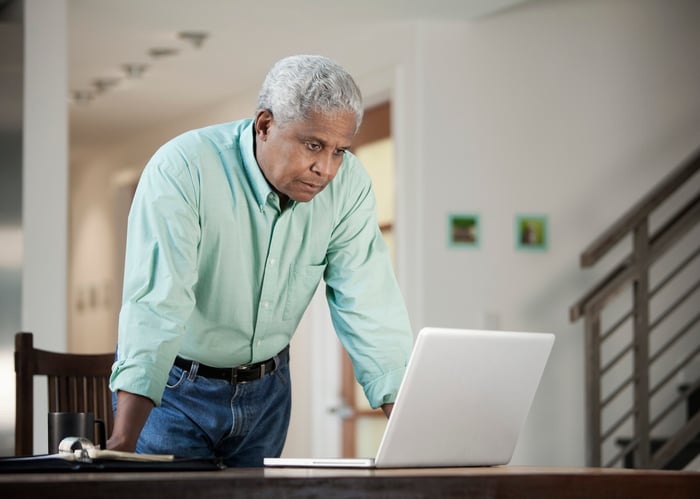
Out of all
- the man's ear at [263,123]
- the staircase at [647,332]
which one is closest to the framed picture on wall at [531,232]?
the staircase at [647,332]

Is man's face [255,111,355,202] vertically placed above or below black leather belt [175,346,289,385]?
above

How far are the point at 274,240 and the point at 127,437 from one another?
0.56m

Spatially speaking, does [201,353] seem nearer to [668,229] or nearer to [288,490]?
[288,490]

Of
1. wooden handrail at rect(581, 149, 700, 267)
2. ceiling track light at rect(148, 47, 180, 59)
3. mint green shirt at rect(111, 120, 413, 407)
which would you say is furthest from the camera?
ceiling track light at rect(148, 47, 180, 59)

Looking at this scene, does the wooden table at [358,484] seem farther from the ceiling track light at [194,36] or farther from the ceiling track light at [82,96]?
the ceiling track light at [82,96]

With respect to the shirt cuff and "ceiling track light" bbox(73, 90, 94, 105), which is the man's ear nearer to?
the shirt cuff

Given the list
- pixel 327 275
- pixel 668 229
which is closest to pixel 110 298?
pixel 668 229

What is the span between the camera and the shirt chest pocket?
2227 millimetres

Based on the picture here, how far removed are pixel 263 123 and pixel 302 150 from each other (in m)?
0.11

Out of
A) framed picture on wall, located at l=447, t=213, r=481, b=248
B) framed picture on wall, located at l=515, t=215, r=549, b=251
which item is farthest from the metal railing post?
framed picture on wall, located at l=447, t=213, r=481, b=248

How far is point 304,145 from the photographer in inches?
79.5

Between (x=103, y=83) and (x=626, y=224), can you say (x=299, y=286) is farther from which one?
(x=103, y=83)

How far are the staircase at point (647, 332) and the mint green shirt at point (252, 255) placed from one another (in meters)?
2.45

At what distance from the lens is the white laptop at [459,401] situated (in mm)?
1601
